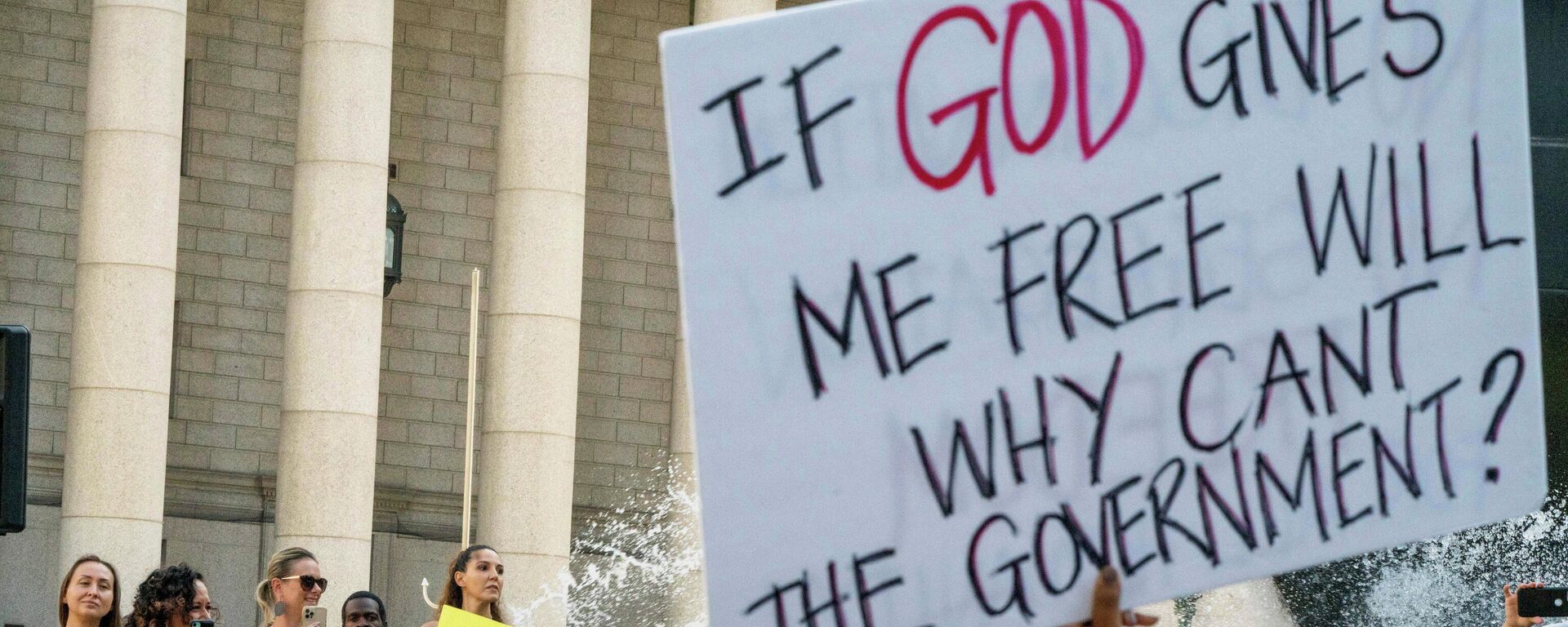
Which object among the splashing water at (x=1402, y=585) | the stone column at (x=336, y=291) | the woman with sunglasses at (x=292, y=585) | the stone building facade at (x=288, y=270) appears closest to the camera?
the woman with sunglasses at (x=292, y=585)

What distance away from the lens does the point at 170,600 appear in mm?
11250

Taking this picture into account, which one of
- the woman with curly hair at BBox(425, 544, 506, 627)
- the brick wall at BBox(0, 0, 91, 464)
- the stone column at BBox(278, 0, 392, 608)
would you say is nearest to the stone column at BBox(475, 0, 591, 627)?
the stone column at BBox(278, 0, 392, 608)

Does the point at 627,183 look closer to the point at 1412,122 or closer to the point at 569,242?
the point at 569,242

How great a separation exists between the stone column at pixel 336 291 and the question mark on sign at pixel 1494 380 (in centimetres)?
2159

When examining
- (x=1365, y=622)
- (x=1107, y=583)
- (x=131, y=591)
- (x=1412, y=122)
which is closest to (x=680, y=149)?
(x=1107, y=583)

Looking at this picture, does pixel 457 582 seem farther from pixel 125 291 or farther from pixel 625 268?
pixel 625 268

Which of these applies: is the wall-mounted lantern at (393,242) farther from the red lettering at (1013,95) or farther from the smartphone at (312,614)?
the red lettering at (1013,95)

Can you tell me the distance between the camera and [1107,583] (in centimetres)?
451

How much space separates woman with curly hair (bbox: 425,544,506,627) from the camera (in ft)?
34.8

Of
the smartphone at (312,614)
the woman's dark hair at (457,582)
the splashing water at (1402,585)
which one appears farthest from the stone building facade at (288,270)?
the smartphone at (312,614)

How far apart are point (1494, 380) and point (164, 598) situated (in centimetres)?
762

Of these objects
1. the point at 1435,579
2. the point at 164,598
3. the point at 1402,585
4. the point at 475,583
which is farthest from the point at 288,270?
the point at 475,583

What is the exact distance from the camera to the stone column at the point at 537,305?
26984 mm

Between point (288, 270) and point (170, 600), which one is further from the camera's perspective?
point (288, 270)
